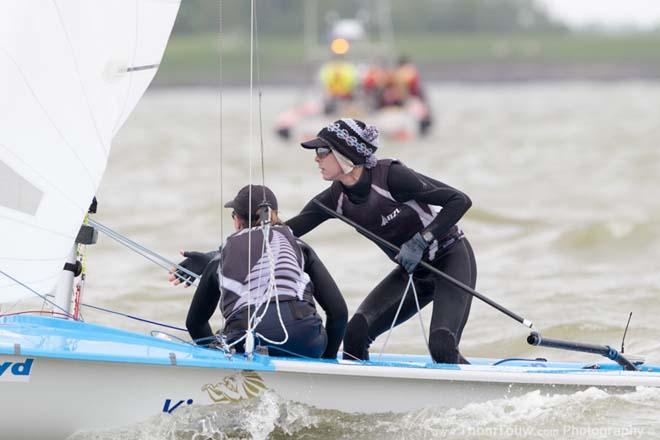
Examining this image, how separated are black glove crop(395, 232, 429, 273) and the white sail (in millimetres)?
1016

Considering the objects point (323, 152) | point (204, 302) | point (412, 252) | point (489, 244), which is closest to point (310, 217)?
point (323, 152)

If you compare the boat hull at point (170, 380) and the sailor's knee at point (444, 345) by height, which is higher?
the sailor's knee at point (444, 345)

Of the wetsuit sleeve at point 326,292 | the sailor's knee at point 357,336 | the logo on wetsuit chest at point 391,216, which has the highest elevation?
the logo on wetsuit chest at point 391,216

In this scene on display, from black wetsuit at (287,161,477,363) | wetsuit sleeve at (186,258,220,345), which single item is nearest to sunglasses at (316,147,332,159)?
black wetsuit at (287,161,477,363)

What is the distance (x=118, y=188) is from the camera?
42.6 ft

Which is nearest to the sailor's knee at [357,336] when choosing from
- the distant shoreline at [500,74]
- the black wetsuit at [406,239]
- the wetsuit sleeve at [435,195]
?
the black wetsuit at [406,239]

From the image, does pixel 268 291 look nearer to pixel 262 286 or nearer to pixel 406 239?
pixel 262 286

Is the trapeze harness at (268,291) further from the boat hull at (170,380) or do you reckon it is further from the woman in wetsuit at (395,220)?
the woman in wetsuit at (395,220)

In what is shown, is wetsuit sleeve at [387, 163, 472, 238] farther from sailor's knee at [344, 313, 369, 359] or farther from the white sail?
the white sail

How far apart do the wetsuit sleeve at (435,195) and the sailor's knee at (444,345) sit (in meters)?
0.33

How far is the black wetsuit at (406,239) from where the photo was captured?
156 inches

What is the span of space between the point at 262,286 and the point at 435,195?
26.5 inches

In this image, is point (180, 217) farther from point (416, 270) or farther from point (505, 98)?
point (505, 98)

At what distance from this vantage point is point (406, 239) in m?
4.12
